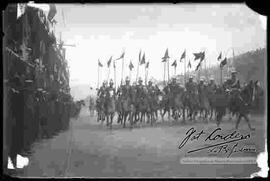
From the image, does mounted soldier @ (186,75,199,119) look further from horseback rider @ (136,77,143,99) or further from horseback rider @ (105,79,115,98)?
horseback rider @ (105,79,115,98)

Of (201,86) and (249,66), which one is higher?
(249,66)

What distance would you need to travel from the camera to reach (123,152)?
5027 mm

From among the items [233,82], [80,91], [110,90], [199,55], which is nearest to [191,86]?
[199,55]

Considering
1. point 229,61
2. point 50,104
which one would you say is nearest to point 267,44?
point 229,61

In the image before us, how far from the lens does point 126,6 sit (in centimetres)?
500

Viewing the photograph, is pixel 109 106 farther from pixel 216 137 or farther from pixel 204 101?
pixel 216 137

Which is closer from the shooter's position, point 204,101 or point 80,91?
point 80,91

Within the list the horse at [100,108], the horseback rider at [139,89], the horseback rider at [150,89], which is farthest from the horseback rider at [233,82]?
the horse at [100,108]

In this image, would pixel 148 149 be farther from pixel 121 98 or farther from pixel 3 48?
pixel 3 48

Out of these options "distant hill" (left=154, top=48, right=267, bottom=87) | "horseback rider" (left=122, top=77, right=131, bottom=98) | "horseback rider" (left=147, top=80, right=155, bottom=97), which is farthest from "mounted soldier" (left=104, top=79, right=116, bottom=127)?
"distant hill" (left=154, top=48, right=267, bottom=87)
